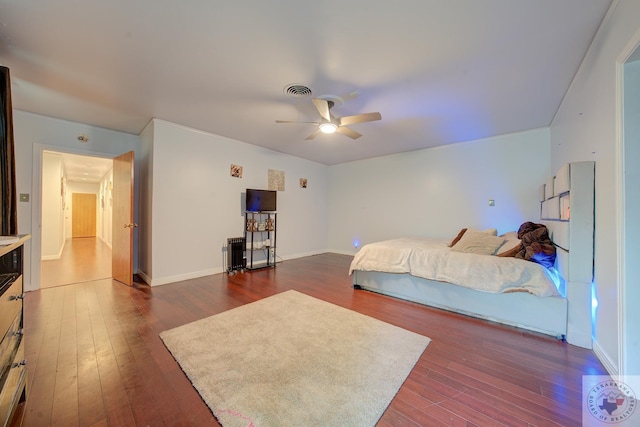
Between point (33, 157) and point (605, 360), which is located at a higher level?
point (33, 157)

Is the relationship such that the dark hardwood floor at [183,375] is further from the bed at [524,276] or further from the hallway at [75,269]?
the hallway at [75,269]

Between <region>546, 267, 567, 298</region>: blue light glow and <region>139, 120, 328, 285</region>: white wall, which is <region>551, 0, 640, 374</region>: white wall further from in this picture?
<region>139, 120, 328, 285</region>: white wall

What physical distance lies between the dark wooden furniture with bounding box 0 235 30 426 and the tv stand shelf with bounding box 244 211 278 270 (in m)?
3.39

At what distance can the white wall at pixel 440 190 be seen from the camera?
164 inches

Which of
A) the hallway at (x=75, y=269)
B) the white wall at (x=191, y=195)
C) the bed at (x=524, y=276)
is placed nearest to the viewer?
the bed at (x=524, y=276)

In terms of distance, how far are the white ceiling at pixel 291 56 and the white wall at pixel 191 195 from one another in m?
0.64

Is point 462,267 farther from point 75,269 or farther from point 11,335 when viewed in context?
point 75,269

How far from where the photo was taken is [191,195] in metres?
4.22

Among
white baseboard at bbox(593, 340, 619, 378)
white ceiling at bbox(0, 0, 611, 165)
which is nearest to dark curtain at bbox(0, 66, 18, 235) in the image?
white ceiling at bbox(0, 0, 611, 165)

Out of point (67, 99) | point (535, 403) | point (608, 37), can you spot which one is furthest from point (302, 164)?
point (535, 403)

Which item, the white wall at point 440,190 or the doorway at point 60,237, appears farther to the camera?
the doorway at point 60,237

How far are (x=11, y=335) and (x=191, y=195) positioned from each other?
10.2ft

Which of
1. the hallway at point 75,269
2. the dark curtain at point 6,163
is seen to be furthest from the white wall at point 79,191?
the dark curtain at point 6,163

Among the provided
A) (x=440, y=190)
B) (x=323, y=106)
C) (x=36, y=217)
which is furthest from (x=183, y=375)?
(x=440, y=190)
